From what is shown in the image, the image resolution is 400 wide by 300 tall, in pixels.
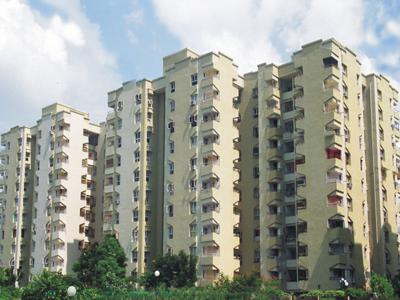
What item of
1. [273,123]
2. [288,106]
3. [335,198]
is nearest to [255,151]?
[273,123]

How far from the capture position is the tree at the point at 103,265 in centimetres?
6800

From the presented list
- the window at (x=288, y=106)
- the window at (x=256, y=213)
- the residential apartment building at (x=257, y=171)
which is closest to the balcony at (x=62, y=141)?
the residential apartment building at (x=257, y=171)

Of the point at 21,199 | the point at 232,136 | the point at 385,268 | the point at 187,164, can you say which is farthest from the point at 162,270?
the point at 21,199

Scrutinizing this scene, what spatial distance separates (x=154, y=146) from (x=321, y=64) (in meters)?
24.2

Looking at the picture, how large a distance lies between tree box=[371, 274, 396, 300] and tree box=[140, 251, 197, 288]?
722 inches

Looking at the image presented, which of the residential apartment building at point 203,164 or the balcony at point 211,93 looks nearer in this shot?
the residential apartment building at point 203,164

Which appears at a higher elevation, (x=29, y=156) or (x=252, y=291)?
(x=29, y=156)

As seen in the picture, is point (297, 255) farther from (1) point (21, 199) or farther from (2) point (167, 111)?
(1) point (21, 199)

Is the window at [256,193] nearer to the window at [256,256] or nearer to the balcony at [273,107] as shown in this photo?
the window at [256,256]

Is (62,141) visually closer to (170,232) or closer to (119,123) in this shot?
(119,123)

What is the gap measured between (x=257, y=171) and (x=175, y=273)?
1630cm

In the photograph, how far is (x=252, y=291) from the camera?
53.3 meters

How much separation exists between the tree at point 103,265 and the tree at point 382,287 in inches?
989

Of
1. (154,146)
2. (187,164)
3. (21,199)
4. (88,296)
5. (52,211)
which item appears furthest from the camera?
(21,199)
